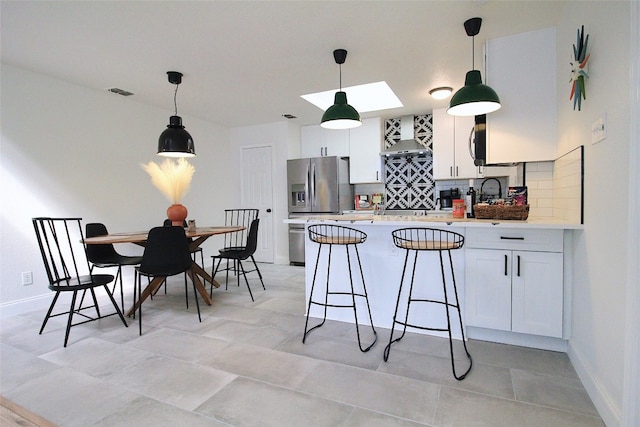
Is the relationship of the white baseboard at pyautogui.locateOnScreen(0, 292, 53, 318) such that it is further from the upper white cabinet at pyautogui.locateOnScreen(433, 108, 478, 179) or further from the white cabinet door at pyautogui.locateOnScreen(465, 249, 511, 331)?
the upper white cabinet at pyautogui.locateOnScreen(433, 108, 478, 179)

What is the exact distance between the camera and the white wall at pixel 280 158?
18.5ft

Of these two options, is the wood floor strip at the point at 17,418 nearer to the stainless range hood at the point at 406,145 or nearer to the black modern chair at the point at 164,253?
the black modern chair at the point at 164,253

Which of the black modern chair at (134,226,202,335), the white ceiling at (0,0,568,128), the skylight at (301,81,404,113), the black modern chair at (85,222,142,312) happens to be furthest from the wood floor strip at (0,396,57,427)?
the skylight at (301,81,404,113)

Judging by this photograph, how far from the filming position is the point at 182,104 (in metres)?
4.51

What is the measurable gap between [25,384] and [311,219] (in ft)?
7.35

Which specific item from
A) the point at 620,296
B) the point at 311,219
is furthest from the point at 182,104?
the point at 620,296

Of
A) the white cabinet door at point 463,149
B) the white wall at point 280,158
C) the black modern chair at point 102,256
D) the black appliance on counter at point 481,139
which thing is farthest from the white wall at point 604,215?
the white wall at point 280,158

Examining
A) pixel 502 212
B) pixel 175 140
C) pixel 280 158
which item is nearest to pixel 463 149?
pixel 502 212

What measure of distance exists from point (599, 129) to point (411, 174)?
12.2 ft

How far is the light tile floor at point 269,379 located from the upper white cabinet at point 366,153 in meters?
3.02

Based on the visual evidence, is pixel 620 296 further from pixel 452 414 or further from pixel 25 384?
pixel 25 384

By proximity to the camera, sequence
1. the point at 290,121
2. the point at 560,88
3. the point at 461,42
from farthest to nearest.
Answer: the point at 290,121, the point at 461,42, the point at 560,88

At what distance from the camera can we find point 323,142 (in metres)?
5.71

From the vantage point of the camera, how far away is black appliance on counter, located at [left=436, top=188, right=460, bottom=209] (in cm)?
493
